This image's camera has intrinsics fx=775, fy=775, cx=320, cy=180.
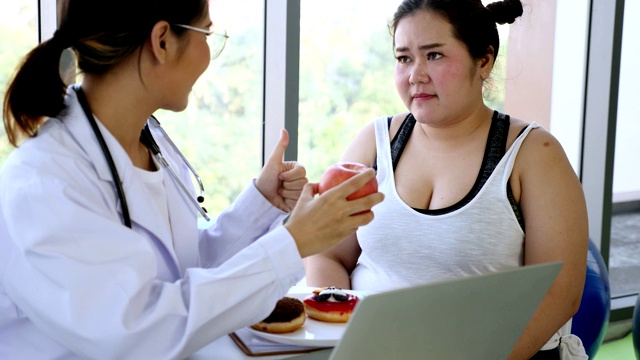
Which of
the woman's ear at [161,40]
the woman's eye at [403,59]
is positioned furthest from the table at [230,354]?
the woman's eye at [403,59]

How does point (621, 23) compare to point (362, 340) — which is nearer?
point (362, 340)

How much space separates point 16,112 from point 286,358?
65cm

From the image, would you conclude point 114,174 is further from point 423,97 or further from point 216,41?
point 423,97

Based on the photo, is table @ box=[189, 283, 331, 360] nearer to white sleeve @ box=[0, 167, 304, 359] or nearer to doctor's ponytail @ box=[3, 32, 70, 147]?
white sleeve @ box=[0, 167, 304, 359]

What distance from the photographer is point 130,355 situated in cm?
126

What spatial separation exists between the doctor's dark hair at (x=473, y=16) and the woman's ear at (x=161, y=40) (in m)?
0.84

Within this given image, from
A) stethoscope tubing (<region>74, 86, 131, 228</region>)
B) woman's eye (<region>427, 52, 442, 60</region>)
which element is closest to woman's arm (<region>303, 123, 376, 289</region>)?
woman's eye (<region>427, 52, 442, 60</region>)

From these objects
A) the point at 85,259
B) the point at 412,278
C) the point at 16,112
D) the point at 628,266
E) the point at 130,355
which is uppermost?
the point at 16,112

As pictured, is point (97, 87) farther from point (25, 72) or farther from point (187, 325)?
point (187, 325)

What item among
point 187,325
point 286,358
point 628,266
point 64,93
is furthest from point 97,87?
point 628,266

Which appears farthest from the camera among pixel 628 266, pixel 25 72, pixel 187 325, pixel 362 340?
pixel 628 266

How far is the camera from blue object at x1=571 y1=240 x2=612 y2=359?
2381mm

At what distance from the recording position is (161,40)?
1419 mm

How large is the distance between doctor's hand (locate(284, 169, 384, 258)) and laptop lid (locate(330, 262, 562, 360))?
0.84 feet
